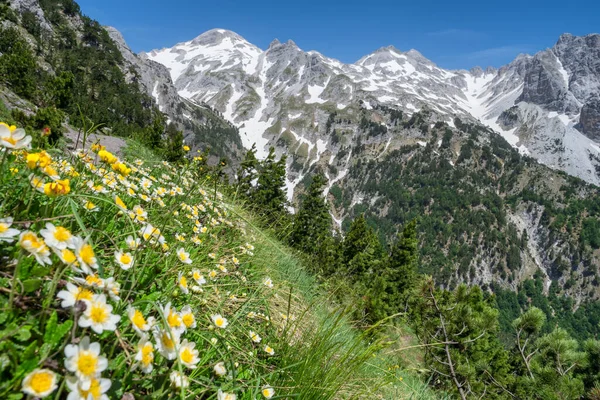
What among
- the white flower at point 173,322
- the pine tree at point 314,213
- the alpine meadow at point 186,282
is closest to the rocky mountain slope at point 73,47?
the alpine meadow at point 186,282

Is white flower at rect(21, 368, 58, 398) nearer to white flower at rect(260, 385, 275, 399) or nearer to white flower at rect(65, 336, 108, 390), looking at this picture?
white flower at rect(65, 336, 108, 390)

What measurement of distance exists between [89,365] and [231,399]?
0.68m

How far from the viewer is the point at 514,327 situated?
6.49 metres

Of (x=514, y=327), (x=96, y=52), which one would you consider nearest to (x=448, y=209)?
(x=96, y=52)

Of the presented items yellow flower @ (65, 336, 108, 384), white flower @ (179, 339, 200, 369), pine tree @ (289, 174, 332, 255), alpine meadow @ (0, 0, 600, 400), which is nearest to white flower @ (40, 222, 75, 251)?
alpine meadow @ (0, 0, 600, 400)

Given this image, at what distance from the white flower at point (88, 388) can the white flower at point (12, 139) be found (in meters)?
0.93

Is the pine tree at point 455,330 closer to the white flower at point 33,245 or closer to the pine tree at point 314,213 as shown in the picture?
the white flower at point 33,245

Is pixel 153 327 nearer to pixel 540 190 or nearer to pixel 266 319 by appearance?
pixel 266 319

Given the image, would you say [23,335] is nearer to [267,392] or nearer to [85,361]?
[85,361]

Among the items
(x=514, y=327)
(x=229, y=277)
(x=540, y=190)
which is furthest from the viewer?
(x=540, y=190)

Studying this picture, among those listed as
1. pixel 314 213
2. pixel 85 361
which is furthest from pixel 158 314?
pixel 314 213

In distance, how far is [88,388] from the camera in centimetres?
78

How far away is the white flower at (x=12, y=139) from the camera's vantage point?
1.22 meters

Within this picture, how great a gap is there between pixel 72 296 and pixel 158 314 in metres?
0.84
